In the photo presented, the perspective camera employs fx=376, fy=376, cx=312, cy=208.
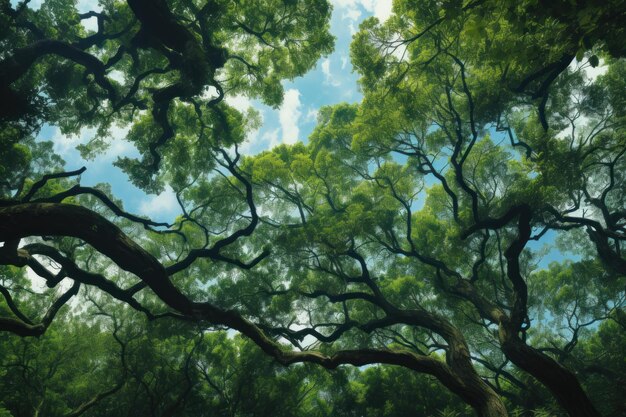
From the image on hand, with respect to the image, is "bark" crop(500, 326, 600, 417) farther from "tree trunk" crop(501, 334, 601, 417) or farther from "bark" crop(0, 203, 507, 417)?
"bark" crop(0, 203, 507, 417)

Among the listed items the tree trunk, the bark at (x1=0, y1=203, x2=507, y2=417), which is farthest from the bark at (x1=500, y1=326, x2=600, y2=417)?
the bark at (x1=0, y1=203, x2=507, y2=417)

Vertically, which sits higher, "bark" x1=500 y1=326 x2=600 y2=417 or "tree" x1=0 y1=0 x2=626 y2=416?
"tree" x1=0 y1=0 x2=626 y2=416

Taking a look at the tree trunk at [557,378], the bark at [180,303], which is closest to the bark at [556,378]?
the tree trunk at [557,378]

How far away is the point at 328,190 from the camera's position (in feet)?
39.9

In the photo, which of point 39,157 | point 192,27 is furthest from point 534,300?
point 39,157

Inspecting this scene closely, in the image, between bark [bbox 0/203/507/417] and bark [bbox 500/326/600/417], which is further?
bark [bbox 500/326/600/417]

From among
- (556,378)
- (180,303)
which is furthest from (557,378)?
(180,303)

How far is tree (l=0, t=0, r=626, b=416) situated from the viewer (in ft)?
24.7

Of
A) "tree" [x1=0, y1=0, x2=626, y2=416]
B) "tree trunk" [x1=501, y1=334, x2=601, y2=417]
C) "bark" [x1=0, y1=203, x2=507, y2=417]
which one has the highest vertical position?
"tree" [x1=0, y1=0, x2=626, y2=416]

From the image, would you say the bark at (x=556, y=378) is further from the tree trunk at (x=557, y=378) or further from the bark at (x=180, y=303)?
the bark at (x=180, y=303)

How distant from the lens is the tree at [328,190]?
7.52 meters

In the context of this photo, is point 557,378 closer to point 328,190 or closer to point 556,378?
point 556,378

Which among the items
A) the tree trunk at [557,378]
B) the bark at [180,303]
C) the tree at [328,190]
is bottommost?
the tree trunk at [557,378]

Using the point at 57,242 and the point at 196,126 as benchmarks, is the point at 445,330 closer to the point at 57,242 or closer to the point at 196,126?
the point at 196,126
